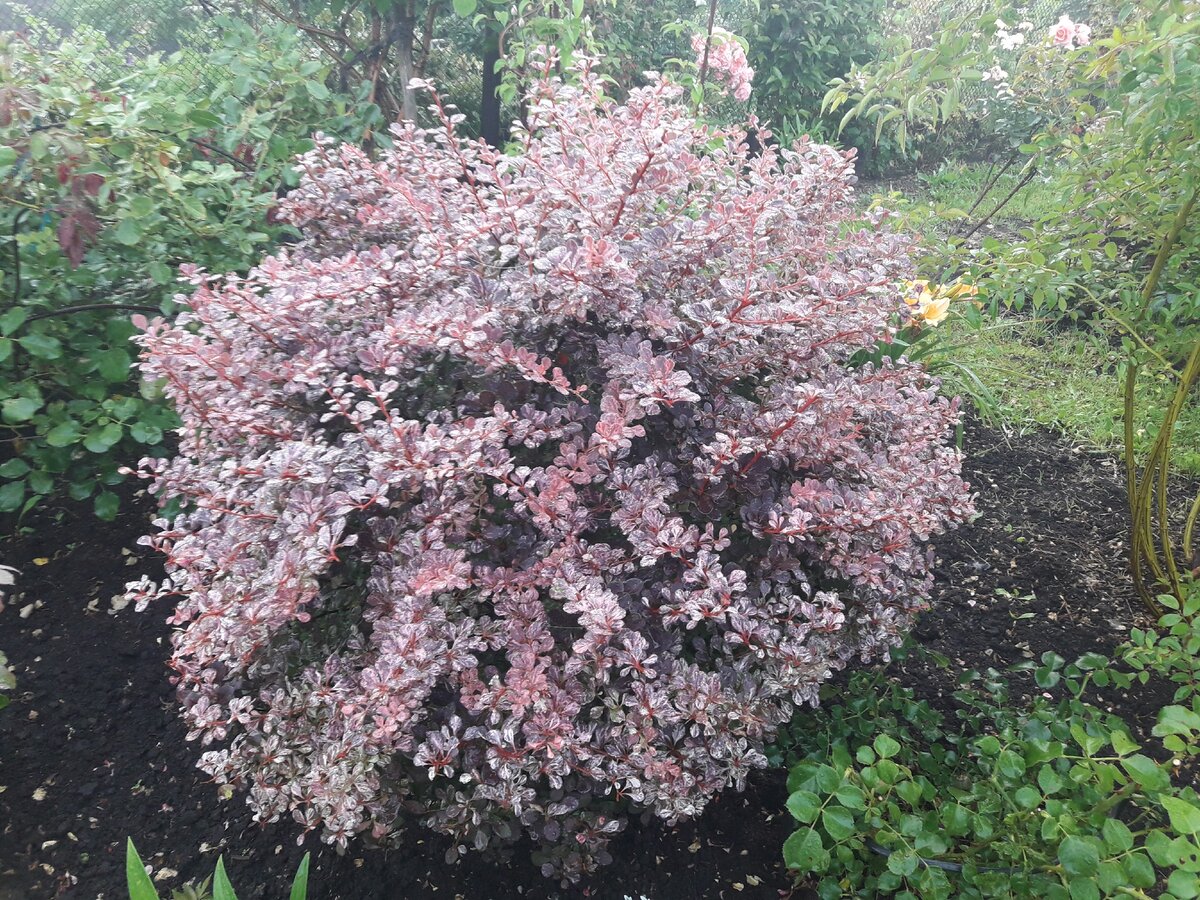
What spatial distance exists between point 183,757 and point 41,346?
107cm

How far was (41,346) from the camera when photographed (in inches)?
76.7

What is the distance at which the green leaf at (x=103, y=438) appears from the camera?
1922 millimetres

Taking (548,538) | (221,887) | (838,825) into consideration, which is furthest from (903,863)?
(221,887)

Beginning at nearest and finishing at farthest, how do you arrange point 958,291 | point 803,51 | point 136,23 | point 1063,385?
1. point 958,291
2. point 136,23
3. point 1063,385
4. point 803,51

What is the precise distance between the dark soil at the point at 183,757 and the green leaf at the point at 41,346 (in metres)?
0.58

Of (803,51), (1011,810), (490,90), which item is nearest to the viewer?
(1011,810)

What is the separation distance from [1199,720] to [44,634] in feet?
8.07

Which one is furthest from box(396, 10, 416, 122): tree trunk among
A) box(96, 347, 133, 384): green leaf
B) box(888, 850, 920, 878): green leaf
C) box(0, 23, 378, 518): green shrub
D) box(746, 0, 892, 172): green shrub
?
box(746, 0, 892, 172): green shrub

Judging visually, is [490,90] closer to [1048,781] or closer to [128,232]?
[128,232]

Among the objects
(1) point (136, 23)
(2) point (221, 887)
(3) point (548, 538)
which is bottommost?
(2) point (221, 887)

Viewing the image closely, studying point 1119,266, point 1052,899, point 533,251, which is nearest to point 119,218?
point 533,251

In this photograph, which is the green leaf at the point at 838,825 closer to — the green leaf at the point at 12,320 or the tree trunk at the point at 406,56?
the green leaf at the point at 12,320

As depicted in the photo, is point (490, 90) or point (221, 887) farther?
point (490, 90)

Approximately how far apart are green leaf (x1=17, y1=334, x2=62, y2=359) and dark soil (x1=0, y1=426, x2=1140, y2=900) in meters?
0.58
